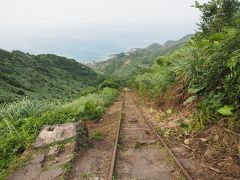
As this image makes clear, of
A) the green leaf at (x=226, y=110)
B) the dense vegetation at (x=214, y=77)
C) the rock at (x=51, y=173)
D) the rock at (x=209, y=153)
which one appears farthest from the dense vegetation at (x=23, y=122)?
the green leaf at (x=226, y=110)

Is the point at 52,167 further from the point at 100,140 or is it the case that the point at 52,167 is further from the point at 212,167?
the point at 212,167

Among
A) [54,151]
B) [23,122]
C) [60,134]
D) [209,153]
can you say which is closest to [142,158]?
[209,153]

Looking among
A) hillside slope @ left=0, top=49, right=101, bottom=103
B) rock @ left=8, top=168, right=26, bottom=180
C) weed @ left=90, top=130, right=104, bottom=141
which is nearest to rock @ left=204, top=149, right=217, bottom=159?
weed @ left=90, top=130, right=104, bottom=141

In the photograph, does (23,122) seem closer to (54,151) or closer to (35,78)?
(54,151)

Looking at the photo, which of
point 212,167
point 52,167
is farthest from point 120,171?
point 212,167

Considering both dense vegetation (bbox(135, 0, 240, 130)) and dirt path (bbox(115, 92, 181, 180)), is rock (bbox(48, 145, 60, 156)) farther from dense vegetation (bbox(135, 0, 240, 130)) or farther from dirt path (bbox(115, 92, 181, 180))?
dense vegetation (bbox(135, 0, 240, 130))

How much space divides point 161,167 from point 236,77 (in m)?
2.69

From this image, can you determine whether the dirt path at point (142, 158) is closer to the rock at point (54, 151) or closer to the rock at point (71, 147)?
the rock at point (71, 147)

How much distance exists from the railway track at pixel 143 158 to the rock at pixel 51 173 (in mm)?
1009

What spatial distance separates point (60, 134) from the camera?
7.60m

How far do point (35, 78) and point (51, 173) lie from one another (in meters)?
59.9

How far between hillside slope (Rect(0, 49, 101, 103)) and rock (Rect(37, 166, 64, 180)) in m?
27.7

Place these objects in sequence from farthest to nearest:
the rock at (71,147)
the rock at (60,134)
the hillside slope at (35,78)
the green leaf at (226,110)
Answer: the hillside slope at (35,78)
the rock at (60,134)
the rock at (71,147)
the green leaf at (226,110)

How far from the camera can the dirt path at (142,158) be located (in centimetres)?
573
